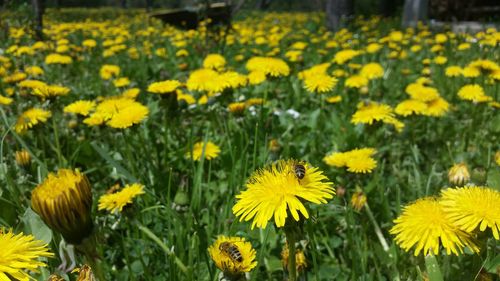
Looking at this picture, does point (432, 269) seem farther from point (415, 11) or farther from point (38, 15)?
point (415, 11)

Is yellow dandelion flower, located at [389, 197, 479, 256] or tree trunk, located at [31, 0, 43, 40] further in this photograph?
tree trunk, located at [31, 0, 43, 40]

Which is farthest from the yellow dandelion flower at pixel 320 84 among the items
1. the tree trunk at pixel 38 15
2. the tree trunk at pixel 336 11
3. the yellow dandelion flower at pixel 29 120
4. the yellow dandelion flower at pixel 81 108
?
the tree trunk at pixel 336 11

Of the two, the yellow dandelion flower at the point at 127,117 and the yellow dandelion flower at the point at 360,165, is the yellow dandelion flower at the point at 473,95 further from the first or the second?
the yellow dandelion flower at the point at 127,117

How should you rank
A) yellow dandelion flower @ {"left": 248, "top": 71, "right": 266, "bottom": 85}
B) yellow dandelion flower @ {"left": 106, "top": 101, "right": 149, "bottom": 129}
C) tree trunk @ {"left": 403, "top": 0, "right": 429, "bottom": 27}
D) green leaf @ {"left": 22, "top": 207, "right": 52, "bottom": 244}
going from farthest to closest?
tree trunk @ {"left": 403, "top": 0, "right": 429, "bottom": 27} < yellow dandelion flower @ {"left": 248, "top": 71, "right": 266, "bottom": 85} < yellow dandelion flower @ {"left": 106, "top": 101, "right": 149, "bottom": 129} < green leaf @ {"left": 22, "top": 207, "right": 52, "bottom": 244}

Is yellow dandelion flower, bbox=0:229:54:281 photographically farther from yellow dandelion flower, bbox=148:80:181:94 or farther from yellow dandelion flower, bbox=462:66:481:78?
yellow dandelion flower, bbox=462:66:481:78

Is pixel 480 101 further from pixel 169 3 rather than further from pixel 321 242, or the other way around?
pixel 169 3

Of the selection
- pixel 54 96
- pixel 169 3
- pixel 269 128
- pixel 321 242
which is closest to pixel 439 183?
pixel 321 242

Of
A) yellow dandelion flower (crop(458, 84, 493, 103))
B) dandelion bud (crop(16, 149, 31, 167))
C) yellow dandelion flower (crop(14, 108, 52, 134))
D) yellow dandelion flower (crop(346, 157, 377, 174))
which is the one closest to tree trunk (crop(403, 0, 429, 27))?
yellow dandelion flower (crop(458, 84, 493, 103))

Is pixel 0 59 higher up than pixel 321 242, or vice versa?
pixel 0 59
